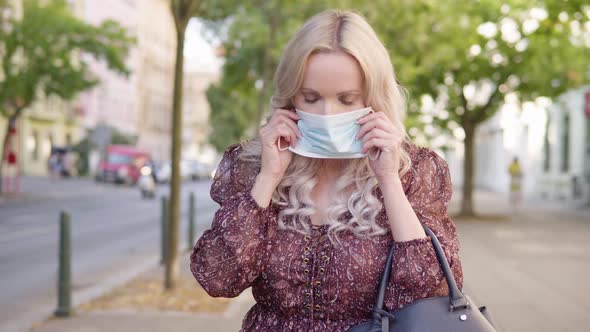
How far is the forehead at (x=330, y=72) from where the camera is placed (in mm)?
2180

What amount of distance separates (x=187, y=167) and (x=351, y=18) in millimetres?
54961

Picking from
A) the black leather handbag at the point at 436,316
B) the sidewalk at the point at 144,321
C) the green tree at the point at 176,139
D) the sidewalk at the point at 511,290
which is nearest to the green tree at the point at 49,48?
the sidewalk at the point at 511,290

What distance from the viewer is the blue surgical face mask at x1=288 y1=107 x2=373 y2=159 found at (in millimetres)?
2135

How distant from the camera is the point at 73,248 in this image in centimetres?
1362

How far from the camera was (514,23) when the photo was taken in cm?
1911

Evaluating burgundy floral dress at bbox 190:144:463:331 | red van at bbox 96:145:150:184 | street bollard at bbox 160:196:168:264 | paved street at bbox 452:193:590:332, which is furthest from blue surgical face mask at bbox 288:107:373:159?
red van at bbox 96:145:150:184

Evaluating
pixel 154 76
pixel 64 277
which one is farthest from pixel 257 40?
pixel 154 76

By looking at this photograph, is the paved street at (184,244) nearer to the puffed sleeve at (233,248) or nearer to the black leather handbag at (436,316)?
the puffed sleeve at (233,248)

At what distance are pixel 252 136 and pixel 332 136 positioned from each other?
825 mm

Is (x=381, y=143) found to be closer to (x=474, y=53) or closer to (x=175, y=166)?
(x=175, y=166)

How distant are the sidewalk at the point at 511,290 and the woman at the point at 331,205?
436 cm

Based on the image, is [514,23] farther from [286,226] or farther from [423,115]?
[286,226]

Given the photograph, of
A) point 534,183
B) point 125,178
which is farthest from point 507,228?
point 125,178

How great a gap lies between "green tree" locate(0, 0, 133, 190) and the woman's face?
946 inches
